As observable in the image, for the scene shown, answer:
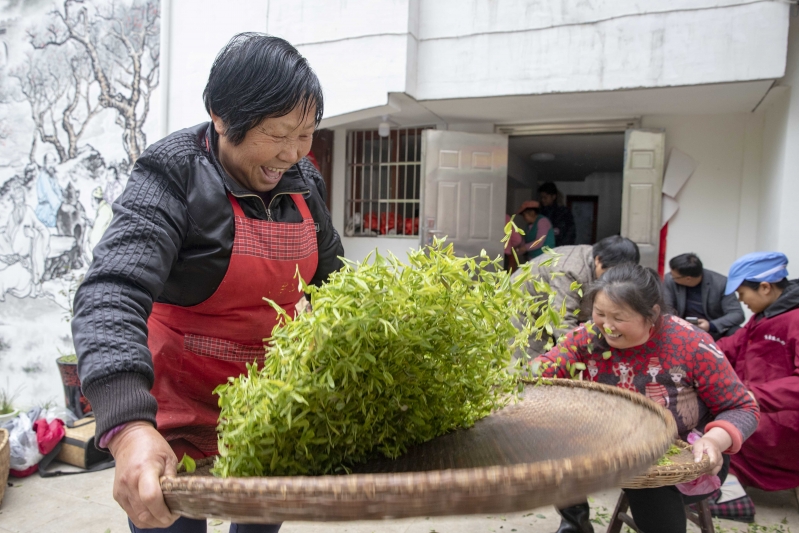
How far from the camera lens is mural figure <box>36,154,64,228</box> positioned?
233 inches

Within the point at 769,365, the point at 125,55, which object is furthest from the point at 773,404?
the point at 125,55

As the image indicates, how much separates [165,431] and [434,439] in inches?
23.1

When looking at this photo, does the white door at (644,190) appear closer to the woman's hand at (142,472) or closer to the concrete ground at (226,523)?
the concrete ground at (226,523)

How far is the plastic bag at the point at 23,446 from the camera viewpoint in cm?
347

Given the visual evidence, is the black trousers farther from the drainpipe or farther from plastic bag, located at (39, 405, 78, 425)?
the drainpipe

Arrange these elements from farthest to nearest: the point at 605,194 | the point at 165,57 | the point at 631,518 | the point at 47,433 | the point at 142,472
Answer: the point at 605,194 → the point at 165,57 → the point at 47,433 → the point at 631,518 → the point at 142,472

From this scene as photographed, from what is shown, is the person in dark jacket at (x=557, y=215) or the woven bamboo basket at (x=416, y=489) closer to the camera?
the woven bamboo basket at (x=416, y=489)

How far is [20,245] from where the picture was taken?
20.0ft

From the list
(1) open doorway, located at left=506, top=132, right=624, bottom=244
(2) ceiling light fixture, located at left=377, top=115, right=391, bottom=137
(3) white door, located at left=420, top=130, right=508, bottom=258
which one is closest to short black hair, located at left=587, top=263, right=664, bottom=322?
(3) white door, located at left=420, top=130, right=508, bottom=258

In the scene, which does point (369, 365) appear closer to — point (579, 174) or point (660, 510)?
point (660, 510)

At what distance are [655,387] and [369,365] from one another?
4.65 feet

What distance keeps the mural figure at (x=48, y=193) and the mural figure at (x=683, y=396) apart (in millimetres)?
6043

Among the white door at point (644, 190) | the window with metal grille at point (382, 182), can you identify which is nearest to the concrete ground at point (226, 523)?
the white door at point (644, 190)

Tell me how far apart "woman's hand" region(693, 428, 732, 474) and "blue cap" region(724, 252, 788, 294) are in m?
1.87
